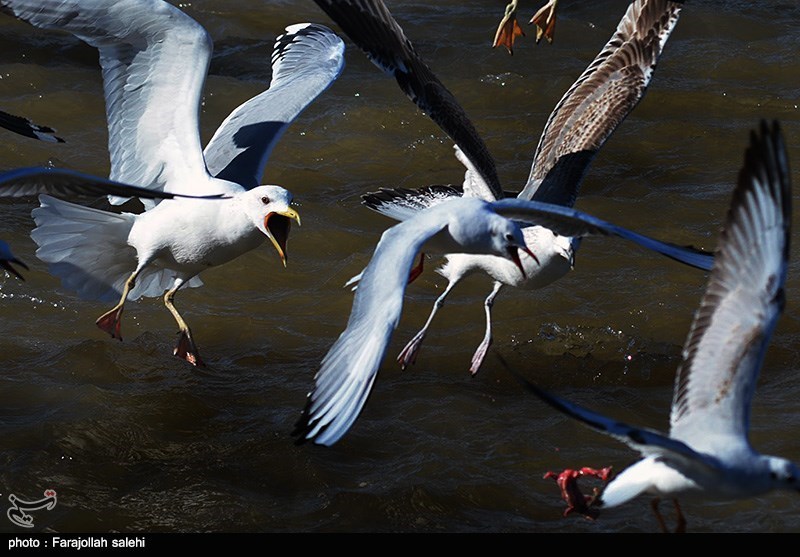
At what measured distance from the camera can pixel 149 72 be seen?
20.3 feet

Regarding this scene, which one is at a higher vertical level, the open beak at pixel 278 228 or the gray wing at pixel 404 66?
the gray wing at pixel 404 66

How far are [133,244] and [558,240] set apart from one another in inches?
79.0

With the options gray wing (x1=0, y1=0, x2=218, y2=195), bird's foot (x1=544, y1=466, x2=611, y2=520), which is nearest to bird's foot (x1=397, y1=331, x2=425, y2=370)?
gray wing (x1=0, y1=0, x2=218, y2=195)

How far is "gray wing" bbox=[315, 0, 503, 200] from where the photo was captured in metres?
6.26

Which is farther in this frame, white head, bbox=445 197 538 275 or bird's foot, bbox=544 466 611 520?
white head, bbox=445 197 538 275

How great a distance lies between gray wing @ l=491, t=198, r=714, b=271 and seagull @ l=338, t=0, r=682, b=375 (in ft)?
2.03

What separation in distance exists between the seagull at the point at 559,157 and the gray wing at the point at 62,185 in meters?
1.58

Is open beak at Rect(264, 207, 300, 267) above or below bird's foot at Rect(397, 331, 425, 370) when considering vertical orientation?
above

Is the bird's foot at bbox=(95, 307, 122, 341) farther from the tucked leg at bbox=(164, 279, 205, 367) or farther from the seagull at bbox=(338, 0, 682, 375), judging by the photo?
the seagull at bbox=(338, 0, 682, 375)

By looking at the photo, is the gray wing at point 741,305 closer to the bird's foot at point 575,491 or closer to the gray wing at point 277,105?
the bird's foot at point 575,491

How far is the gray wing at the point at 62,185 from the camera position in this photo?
4.97 metres

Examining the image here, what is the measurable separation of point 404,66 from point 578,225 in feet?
4.76

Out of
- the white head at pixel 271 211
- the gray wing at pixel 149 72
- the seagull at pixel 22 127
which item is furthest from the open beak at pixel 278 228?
the seagull at pixel 22 127

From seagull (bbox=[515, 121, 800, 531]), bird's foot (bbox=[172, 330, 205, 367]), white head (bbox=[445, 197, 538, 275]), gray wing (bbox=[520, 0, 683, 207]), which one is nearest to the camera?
seagull (bbox=[515, 121, 800, 531])
